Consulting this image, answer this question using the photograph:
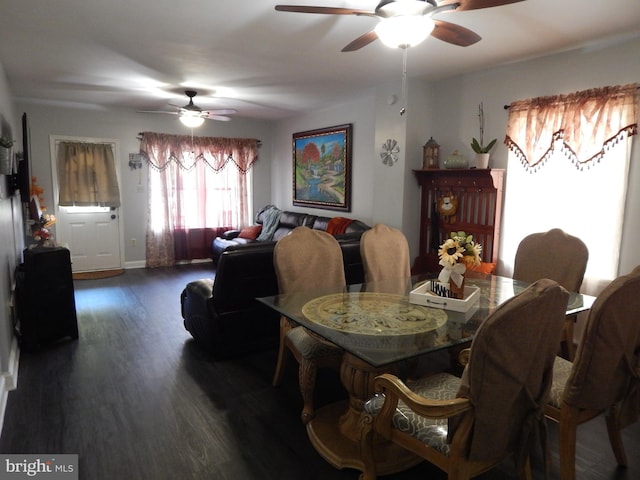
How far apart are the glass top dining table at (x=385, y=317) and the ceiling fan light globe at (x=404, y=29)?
133 centimetres

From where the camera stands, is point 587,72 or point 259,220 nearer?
point 587,72

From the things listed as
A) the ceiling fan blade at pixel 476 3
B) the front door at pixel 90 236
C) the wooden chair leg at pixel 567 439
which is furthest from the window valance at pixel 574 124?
the front door at pixel 90 236

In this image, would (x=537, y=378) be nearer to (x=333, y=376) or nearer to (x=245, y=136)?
(x=333, y=376)

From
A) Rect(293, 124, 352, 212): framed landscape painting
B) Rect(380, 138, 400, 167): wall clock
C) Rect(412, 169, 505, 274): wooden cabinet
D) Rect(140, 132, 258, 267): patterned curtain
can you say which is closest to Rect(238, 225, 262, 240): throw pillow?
Rect(140, 132, 258, 267): patterned curtain

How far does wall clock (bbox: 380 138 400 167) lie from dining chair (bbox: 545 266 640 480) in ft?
9.73

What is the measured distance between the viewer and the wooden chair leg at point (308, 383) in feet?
7.76

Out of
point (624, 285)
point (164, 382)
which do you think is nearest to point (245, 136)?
point (164, 382)

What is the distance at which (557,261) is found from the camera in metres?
2.87

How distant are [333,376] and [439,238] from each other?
6.85 feet

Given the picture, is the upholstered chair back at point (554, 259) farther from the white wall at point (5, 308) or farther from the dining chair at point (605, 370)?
the white wall at point (5, 308)

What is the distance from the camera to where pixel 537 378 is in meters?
1.47

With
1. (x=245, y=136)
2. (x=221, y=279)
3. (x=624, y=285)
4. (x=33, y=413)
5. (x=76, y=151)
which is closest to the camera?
(x=624, y=285)

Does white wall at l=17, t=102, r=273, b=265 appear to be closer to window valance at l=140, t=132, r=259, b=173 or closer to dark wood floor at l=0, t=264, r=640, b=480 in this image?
window valance at l=140, t=132, r=259, b=173

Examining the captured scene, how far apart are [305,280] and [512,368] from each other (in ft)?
5.29
